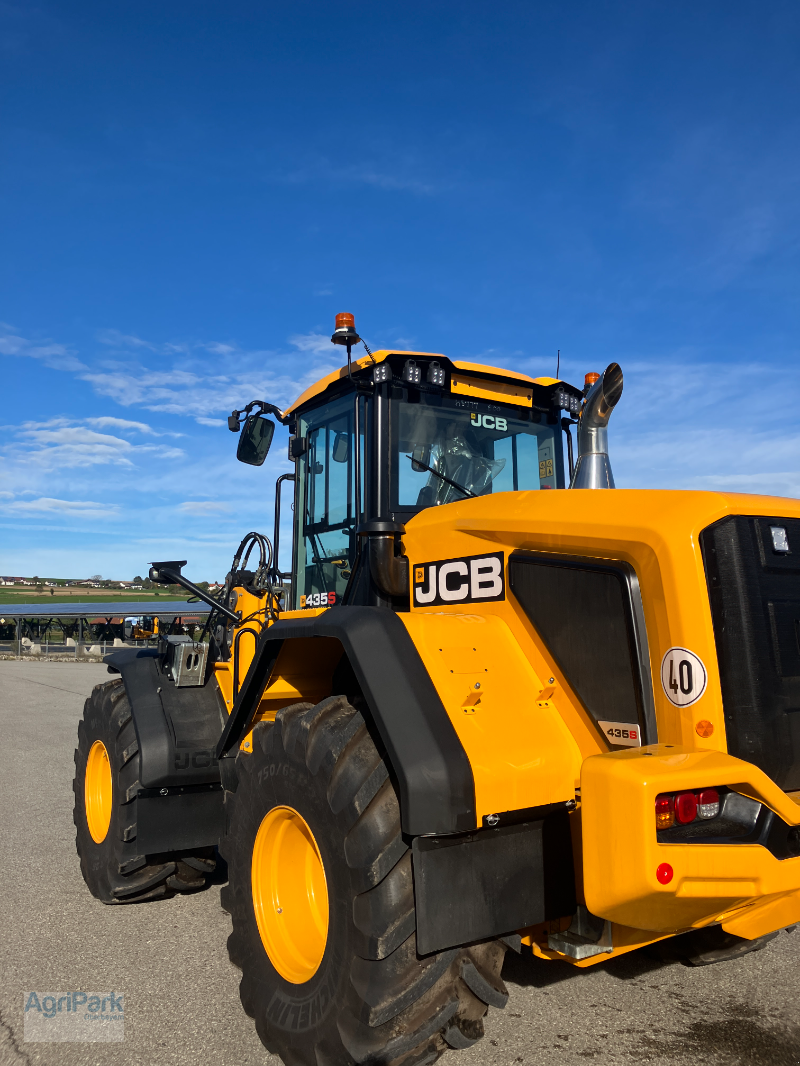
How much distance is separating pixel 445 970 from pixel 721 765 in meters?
1.03

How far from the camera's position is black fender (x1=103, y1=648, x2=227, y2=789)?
161 inches

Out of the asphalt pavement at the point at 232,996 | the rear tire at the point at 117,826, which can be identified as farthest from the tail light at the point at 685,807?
the rear tire at the point at 117,826

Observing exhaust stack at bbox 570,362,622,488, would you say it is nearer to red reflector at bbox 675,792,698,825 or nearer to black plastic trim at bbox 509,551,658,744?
black plastic trim at bbox 509,551,658,744

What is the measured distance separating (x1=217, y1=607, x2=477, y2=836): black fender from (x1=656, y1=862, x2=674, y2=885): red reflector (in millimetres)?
536

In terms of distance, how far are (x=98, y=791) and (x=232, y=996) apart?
1941 millimetres

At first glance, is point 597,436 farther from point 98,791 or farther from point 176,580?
point 98,791

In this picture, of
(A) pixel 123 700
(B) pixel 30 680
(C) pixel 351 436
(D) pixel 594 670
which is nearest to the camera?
(D) pixel 594 670

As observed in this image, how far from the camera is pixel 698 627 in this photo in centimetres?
221

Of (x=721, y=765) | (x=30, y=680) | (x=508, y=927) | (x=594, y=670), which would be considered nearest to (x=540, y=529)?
(x=594, y=670)

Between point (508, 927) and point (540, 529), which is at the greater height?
point (540, 529)

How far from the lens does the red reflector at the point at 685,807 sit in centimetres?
199

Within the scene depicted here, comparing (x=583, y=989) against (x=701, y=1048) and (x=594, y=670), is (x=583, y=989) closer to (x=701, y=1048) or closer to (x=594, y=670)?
(x=701, y=1048)

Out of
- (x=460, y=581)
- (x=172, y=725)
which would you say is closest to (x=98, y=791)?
(x=172, y=725)

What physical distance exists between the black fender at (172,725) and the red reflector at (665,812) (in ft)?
8.52
